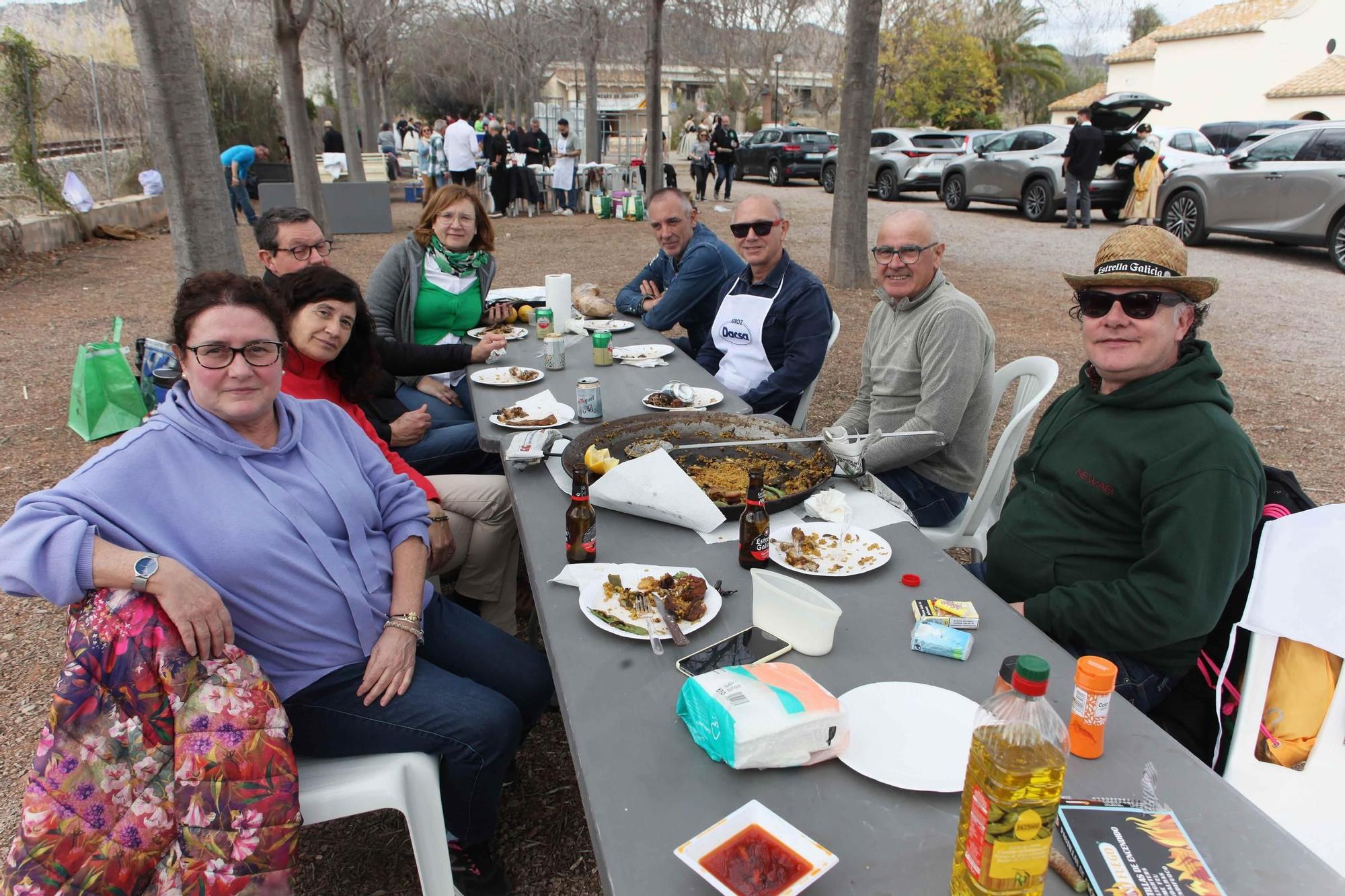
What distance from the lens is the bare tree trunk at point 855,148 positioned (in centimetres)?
841

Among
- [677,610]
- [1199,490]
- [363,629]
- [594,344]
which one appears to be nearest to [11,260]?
[594,344]

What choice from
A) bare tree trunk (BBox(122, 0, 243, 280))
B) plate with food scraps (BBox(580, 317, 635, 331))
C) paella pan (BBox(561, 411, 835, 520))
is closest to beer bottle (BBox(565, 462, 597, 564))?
paella pan (BBox(561, 411, 835, 520))

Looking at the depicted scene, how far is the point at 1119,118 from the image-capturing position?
14305 millimetres

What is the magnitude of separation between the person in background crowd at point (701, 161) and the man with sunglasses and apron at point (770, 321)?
48.0ft

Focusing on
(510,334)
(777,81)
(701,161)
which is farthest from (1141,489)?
(777,81)

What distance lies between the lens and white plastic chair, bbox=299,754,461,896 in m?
1.80

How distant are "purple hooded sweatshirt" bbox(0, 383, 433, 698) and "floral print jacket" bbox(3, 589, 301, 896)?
0.15 meters

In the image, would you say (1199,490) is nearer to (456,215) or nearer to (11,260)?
(456,215)

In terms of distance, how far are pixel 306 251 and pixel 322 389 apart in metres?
0.87

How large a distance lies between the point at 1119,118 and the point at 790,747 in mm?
16212

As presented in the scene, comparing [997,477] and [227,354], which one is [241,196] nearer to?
[227,354]

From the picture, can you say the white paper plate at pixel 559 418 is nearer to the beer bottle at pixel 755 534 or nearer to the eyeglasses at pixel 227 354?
the eyeglasses at pixel 227 354

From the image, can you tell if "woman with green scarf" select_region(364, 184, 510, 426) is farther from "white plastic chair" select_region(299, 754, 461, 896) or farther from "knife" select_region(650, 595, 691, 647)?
"knife" select_region(650, 595, 691, 647)

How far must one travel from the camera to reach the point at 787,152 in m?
21.2
